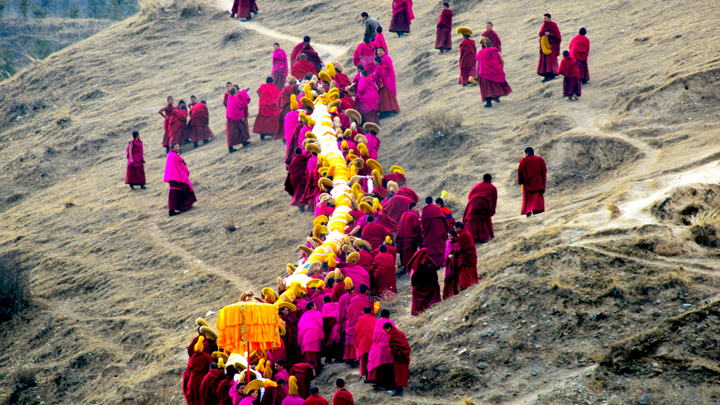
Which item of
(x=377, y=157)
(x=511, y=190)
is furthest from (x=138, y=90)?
(x=511, y=190)

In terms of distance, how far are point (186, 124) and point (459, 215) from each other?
9121 millimetres

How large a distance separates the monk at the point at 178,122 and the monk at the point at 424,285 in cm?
1023

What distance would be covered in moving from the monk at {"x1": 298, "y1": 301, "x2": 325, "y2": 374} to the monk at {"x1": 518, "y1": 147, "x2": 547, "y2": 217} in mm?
3562

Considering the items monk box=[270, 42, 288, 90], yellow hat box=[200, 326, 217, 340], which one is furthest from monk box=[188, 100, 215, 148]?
yellow hat box=[200, 326, 217, 340]

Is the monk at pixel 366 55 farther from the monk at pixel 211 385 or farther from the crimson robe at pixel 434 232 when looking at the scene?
the monk at pixel 211 385

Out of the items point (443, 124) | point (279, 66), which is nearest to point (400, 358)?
point (443, 124)

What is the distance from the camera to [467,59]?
1367 centimetres

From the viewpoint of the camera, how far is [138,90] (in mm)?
20891

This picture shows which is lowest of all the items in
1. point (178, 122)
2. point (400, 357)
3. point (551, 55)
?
point (400, 357)

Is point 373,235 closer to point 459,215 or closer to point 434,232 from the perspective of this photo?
point 434,232

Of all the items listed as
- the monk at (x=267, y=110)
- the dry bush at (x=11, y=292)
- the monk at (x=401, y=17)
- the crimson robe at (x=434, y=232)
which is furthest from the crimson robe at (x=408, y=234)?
the monk at (x=401, y=17)

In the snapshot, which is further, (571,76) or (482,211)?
(571,76)

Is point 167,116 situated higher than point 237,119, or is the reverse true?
point 167,116

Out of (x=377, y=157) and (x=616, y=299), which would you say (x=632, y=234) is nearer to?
(x=616, y=299)
